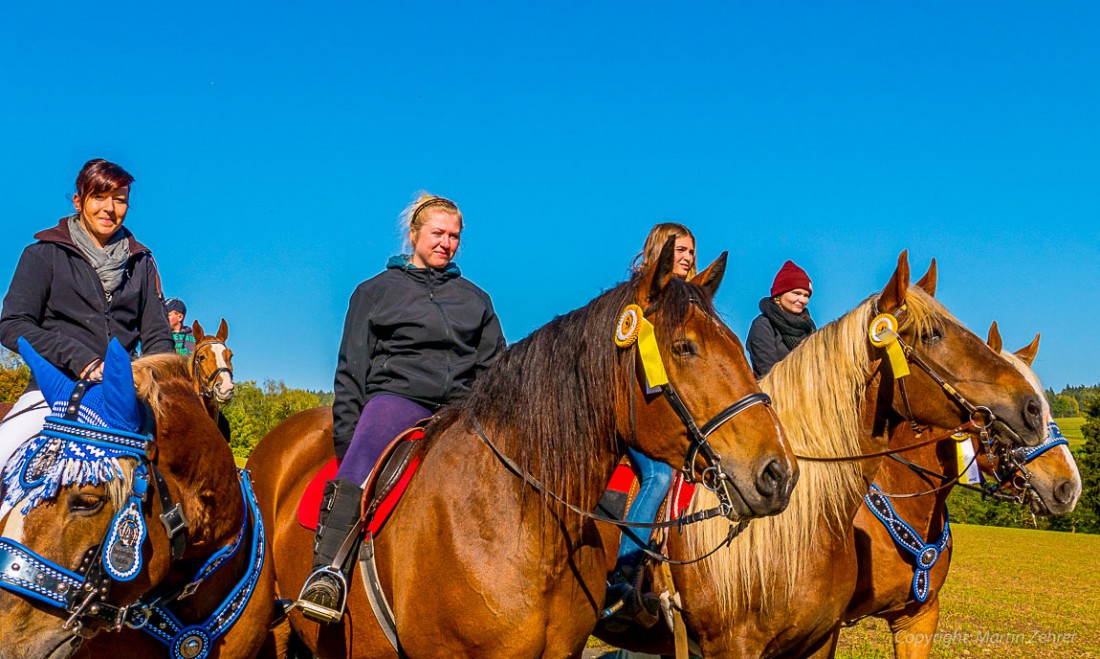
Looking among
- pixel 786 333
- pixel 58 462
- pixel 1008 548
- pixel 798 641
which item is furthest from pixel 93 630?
pixel 1008 548

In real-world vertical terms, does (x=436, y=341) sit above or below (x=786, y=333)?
below

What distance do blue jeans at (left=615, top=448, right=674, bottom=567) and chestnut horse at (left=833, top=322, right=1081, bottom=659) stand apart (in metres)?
1.46

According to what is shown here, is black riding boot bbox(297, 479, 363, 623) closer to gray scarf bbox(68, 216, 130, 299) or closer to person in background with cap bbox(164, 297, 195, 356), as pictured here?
gray scarf bbox(68, 216, 130, 299)

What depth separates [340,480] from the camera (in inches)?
160

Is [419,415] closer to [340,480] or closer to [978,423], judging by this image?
[340,480]

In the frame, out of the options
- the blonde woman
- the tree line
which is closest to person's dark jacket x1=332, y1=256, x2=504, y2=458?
the blonde woman

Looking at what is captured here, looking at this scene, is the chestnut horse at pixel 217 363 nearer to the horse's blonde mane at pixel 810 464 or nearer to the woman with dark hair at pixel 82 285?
the woman with dark hair at pixel 82 285

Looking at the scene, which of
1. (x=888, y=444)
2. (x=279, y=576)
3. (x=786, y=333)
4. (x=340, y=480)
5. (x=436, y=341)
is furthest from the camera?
(x=786, y=333)

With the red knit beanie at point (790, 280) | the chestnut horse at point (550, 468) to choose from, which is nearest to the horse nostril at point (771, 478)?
the chestnut horse at point (550, 468)

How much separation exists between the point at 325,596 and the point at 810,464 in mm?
2885

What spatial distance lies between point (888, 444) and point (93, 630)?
455 cm

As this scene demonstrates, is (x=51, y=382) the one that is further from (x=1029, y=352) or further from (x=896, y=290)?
(x=1029, y=352)

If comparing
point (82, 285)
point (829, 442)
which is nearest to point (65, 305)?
point (82, 285)

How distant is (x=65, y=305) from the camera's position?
3.64 meters
